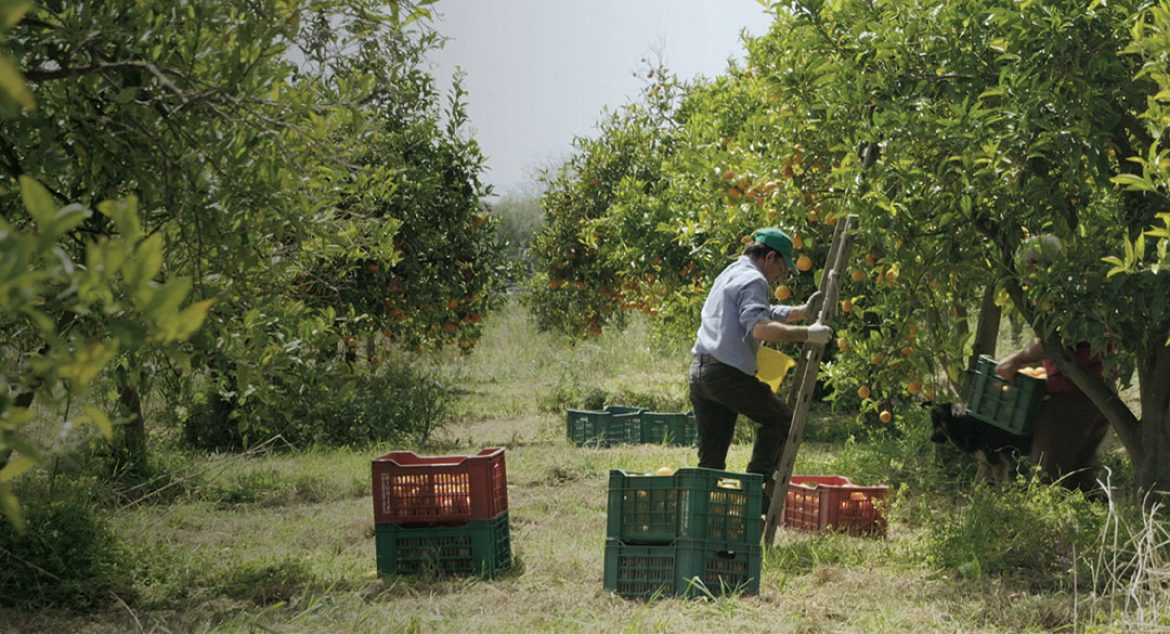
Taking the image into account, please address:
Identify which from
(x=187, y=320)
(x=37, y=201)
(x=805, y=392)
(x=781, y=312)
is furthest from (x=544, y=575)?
(x=37, y=201)

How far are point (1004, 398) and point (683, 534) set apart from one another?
7.44 ft

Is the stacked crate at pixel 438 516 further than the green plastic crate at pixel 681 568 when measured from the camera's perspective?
Yes

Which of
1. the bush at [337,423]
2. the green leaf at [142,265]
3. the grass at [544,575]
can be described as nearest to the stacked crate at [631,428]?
the bush at [337,423]

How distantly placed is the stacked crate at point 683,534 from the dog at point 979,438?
1.93 meters

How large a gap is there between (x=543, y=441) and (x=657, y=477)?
6.04 m

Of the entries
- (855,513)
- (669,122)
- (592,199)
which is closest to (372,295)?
(592,199)

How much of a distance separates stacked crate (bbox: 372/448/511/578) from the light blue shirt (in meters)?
1.23

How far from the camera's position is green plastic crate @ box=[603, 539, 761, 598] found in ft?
15.6

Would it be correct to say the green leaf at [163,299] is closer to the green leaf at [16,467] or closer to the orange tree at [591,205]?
the green leaf at [16,467]

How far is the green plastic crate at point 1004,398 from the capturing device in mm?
5973

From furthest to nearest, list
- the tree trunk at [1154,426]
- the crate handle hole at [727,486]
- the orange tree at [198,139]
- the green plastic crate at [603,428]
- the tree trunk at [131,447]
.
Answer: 1. the green plastic crate at [603,428]
2. the tree trunk at [131,447]
3. the tree trunk at [1154,426]
4. the crate handle hole at [727,486]
5. the orange tree at [198,139]

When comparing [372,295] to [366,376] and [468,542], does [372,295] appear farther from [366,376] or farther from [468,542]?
[468,542]

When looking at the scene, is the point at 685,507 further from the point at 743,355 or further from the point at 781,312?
the point at 781,312

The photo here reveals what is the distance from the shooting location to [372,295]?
35.7 feet
